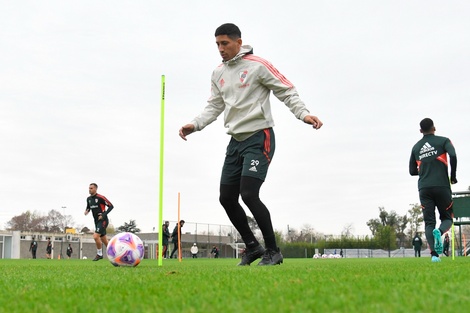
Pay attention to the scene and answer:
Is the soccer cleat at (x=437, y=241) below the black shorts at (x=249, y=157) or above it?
below

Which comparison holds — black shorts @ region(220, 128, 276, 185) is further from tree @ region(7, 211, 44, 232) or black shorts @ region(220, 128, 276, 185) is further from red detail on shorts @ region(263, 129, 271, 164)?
tree @ region(7, 211, 44, 232)

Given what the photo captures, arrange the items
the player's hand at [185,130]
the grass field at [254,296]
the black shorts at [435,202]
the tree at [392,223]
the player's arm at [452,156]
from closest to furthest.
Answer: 1. the grass field at [254,296]
2. the player's hand at [185,130]
3. the player's arm at [452,156]
4. the black shorts at [435,202]
5. the tree at [392,223]

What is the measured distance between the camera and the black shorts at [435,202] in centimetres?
796

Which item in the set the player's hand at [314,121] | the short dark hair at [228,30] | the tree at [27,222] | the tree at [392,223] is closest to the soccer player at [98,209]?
the short dark hair at [228,30]

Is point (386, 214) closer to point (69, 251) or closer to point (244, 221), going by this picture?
point (69, 251)

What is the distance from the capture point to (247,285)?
3080 mm

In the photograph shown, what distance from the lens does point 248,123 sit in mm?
6012

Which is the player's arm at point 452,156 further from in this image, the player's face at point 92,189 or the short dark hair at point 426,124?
the player's face at point 92,189

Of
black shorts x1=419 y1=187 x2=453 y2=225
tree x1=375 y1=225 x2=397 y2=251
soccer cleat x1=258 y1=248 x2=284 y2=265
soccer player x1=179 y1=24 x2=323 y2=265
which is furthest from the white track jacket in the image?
tree x1=375 y1=225 x2=397 y2=251

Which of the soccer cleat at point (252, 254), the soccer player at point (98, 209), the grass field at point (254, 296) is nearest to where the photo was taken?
the grass field at point (254, 296)

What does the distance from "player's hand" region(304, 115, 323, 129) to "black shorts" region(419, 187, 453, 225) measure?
3.22m

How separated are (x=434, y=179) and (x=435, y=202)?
0.37 meters

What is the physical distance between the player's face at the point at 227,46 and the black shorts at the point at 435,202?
3.76m

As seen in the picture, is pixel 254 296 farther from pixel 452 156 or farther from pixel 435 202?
pixel 435 202
